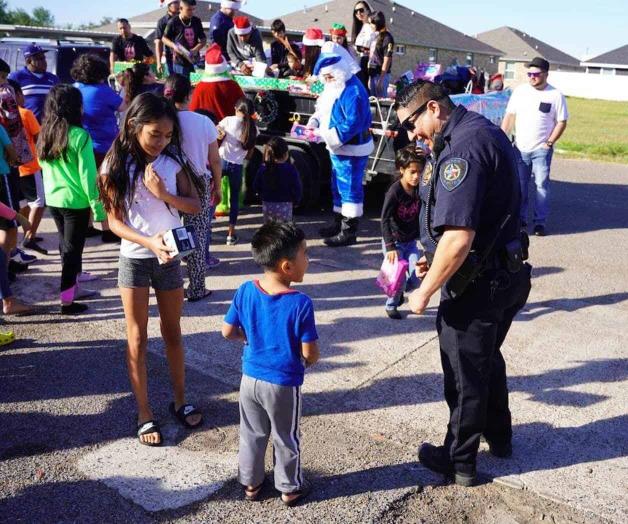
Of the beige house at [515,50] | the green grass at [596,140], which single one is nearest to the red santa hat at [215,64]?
the green grass at [596,140]

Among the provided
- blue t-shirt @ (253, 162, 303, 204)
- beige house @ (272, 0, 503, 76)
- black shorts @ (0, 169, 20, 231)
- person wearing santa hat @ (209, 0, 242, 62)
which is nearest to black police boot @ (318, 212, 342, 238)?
blue t-shirt @ (253, 162, 303, 204)

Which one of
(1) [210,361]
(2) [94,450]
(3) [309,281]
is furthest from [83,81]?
(2) [94,450]

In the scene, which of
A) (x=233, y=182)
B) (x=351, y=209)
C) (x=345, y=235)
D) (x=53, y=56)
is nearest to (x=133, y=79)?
(x=233, y=182)

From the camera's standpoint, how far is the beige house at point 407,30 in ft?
105

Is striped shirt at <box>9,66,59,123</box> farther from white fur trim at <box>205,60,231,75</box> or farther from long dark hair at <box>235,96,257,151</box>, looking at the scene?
long dark hair at <box>235,96,257,151</box>

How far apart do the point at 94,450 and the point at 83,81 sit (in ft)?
13.4

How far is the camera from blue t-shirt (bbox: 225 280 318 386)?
9.29 feet

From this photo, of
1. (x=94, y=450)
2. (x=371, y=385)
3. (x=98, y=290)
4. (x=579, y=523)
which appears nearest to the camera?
(x=579, y=523)

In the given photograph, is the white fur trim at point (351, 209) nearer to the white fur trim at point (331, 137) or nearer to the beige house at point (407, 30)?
the white fur trim at point (331, 137)

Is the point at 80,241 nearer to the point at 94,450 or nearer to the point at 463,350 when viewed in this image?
the point at 94,450

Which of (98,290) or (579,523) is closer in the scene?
(579,523)

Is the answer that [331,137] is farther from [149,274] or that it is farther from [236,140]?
[149,274]

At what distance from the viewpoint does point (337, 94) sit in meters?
6.98

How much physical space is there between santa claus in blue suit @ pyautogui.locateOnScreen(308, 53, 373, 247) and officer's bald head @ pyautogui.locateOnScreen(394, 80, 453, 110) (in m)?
3.86
